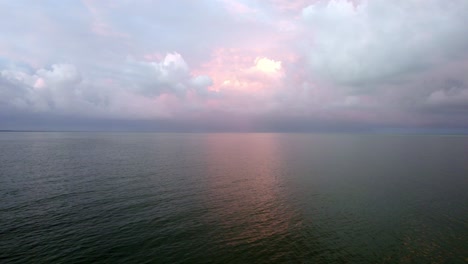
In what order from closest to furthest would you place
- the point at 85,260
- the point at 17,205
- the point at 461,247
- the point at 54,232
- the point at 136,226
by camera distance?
the point at 85,260 → the point at 461,247 → the point at 54,232 → the point at 136,226 → the point at 17,205

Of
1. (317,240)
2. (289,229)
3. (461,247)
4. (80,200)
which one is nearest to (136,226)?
(80,200)

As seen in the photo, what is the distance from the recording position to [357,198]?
55.1 meters

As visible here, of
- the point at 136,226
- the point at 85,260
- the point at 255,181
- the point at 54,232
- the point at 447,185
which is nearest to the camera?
the point at 85,260

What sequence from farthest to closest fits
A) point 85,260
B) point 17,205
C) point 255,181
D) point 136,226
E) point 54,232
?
point 255,181, point 17,205, point 136,226, point 54,232, point 85,260

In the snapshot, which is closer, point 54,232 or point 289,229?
point 54,232

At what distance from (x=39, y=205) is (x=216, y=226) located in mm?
34038

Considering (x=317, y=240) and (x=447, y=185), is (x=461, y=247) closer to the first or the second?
(x=317, y=240)

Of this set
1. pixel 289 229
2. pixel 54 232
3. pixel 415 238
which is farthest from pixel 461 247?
pixel 54 232

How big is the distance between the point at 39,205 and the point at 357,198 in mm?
65082

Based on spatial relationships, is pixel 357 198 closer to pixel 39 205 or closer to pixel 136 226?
pixel 136 226

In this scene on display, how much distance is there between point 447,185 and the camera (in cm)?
6662

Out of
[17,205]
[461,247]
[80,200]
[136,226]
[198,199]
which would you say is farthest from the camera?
[198,199]

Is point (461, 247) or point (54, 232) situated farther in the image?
point (54, 232)

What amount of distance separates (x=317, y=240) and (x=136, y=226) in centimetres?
2705
